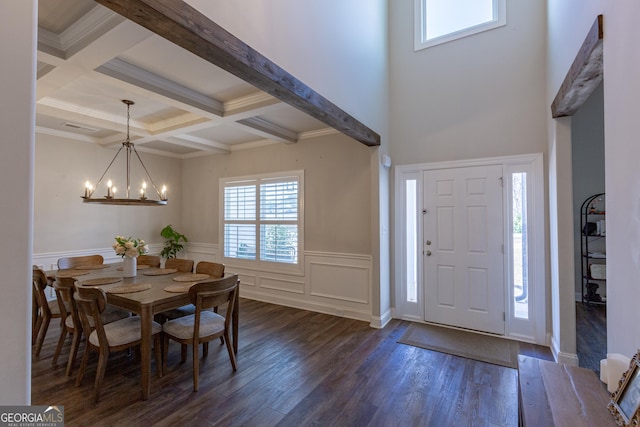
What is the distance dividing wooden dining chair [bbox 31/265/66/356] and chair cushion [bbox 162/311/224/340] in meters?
1.32

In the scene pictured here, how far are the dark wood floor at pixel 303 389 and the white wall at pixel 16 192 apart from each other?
1.46 m

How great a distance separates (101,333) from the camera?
7.63 ft

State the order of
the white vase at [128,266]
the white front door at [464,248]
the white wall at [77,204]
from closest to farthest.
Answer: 1. the white vase at [128,266]
2. the white front door at [464,248]
3. the white wall at [77,204]

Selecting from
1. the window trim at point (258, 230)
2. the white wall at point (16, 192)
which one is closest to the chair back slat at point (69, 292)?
the white wall at point (16, 192)

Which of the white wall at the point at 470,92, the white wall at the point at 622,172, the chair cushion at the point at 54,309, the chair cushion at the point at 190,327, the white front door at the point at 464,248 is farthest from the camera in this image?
the white front door at the point at 464,248

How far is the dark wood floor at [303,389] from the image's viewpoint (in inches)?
83.1

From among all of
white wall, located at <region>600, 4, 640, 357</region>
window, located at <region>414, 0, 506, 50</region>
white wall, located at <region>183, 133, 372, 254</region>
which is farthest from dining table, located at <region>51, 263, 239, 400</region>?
window, located at <region>414, 0, 506, 50</region>

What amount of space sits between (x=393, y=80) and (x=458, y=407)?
3902 mm

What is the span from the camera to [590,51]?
1.76 metres

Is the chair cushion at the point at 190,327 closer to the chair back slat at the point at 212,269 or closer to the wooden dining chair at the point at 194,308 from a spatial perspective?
the wooden dining chair at the point at 194,308

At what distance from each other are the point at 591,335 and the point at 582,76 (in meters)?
3.12

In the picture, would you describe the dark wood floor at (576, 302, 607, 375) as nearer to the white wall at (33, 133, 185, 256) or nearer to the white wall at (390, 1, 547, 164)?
the white wall at (390, 1, 547, 164)

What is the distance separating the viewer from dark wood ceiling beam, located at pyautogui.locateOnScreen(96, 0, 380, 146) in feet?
4.45

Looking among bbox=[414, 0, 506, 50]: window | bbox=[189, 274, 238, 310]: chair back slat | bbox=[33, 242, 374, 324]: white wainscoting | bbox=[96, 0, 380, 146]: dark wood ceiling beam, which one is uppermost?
bbox=[414, 0, 506, 50]: window
